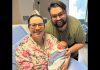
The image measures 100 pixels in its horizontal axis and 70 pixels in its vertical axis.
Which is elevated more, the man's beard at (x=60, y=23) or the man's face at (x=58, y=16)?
the man's face at (x=58, y=16)

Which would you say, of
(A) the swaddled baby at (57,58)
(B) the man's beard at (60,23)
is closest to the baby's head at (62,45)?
(A) the swaddled baby at (57,58)

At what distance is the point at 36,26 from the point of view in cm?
94

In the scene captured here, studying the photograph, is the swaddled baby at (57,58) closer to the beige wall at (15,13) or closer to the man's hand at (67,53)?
the man's hand at (67,53)

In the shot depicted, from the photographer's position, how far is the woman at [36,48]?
0.93m

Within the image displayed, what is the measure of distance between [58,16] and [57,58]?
0.24 metres

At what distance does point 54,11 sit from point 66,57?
28 centimetres

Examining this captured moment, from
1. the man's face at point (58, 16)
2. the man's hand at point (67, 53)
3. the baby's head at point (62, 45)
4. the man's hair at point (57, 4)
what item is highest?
the man's hair at point (57, 4)

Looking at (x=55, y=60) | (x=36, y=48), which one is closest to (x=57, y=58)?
(x=55, y=60)

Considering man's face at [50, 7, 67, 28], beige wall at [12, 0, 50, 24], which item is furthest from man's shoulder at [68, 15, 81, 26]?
beige wall at [12, 0, 50, 24]

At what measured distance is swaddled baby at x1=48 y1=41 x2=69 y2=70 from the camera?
94 cm

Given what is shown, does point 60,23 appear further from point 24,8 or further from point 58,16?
point 24,8

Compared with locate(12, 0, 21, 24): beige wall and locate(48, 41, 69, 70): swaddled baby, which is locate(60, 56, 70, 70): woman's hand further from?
locate(12, 0, 21, 24): beige wall
